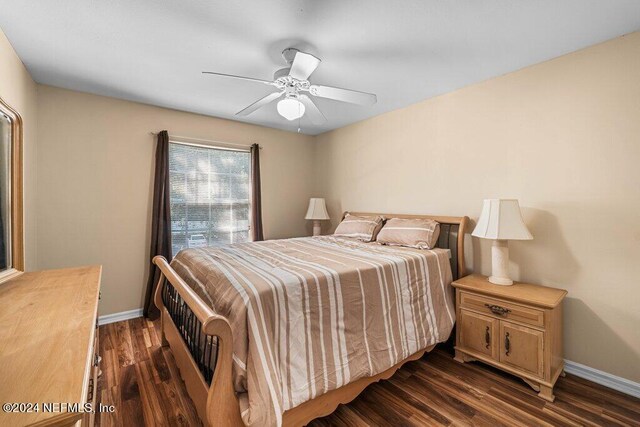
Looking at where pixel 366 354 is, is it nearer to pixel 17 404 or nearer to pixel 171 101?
pixel 17 404

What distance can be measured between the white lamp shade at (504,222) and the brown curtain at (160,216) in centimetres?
324

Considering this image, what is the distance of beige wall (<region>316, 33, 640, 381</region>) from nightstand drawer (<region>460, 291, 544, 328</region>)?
1.57 ft

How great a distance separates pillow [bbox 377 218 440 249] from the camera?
2.69 m

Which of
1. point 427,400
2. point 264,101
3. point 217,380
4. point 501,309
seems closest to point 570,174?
point 501,309

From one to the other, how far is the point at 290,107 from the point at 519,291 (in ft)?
7.31

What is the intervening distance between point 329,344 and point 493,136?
7.59 ft

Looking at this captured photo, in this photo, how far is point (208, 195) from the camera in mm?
3711

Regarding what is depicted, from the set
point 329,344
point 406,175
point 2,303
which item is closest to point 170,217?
point 2,303

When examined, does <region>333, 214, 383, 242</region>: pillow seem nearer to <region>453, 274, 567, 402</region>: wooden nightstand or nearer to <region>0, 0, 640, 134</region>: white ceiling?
<region>453, 274, 567, 402</region>: wooden nightstand

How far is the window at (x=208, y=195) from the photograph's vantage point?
11.5 feet

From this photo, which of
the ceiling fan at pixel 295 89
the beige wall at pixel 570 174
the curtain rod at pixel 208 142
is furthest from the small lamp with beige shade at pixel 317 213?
the ceiling fan at pixel 295 89

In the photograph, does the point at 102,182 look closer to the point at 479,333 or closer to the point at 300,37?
the point at 300,37

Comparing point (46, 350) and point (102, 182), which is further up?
point (102, 182)

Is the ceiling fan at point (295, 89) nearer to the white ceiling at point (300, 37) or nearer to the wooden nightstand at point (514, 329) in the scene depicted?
the white ceiling at point (300, 37)
